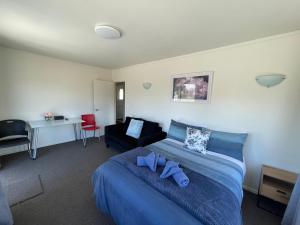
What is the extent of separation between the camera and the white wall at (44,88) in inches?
124

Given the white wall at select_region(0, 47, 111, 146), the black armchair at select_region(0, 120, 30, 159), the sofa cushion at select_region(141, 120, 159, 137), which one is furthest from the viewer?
the sofa cushion at select_region(141, 120, 159, 137)

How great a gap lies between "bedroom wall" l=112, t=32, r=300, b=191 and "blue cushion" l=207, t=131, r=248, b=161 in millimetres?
280

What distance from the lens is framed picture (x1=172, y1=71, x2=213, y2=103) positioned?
2.74 m

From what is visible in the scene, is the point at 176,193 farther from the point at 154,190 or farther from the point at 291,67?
the point at 291,67

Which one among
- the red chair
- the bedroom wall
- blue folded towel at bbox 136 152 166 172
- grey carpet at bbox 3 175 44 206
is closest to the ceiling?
the bedroom wall

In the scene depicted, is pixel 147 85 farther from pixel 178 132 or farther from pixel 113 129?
pixel 178 132

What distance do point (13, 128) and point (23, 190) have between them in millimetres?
1775

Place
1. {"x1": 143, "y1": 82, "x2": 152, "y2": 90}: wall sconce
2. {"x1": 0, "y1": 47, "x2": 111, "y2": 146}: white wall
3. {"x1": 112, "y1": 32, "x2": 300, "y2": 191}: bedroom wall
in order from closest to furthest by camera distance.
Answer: {"x1": 112, "y1": 32, "x2": 300, "y2": 191}: bedroom wall → {"x1": 0, "y1": 47, "x2": 111, "y2": 146}: white wall → {"x1": 143, "y1": 82, "x2": 152, "y2": 90}: wall sconce

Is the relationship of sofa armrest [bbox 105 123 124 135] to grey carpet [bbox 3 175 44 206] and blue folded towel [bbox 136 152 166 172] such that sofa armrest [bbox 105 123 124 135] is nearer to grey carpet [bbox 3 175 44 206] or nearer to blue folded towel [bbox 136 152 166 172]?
grey carpet [bbox 3 175 44 206]

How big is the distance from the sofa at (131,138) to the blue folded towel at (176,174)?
1398 mm

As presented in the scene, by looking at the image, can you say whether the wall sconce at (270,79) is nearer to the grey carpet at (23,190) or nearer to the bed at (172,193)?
the bed at (172,193)

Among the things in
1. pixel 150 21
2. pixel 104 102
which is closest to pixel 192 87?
pixel 150 21

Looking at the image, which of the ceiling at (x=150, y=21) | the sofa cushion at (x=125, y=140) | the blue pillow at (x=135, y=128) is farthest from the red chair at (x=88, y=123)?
the ceiling at (x=150, y=21)

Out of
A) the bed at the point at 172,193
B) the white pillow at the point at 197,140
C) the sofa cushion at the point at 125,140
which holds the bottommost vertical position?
the sofa cushion at the point at 125,140
